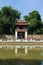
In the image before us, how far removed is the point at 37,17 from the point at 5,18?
11990 mm

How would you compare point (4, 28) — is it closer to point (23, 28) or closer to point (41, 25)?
point (23, 28)

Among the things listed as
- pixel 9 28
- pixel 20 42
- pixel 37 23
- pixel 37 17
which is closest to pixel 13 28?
pixel 9 28

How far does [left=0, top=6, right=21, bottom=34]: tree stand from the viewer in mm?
48494

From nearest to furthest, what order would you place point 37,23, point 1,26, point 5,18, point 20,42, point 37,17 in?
point 20,42 → point 1,26 → point 5,18 → point 37,23 → point 37,17

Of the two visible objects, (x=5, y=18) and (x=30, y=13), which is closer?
(x=5, y=18)

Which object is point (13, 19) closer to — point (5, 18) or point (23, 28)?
point (5, 18)

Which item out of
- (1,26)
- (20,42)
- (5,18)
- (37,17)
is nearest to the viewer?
(20,42)

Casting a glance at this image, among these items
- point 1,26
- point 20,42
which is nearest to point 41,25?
point 1,26

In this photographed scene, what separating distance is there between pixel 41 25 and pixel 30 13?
777 cm

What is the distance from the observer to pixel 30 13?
6016 centimetres

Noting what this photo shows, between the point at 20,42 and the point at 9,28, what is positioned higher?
the point at 9,28

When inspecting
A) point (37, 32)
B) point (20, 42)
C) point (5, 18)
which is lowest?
point (20, 42)

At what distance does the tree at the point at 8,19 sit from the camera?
48494 millimetres

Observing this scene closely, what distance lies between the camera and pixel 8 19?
49.1 meters
